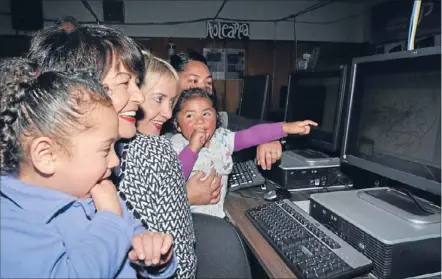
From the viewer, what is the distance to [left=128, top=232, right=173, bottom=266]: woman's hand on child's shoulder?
0.69m

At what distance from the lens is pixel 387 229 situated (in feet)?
2.67

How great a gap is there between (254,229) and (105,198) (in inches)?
19.1

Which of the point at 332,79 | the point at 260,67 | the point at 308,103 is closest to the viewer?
the point at 332,79

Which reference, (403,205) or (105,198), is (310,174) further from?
(105,198)

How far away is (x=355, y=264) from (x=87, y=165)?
0.60m

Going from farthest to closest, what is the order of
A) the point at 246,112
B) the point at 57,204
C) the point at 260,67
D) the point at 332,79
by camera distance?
the point at 260,67
the point at 246,112
the point at 332,79
the point at 57,204

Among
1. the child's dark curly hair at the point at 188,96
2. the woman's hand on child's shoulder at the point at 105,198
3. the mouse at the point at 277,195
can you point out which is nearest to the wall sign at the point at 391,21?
the child's dark curly hair at the point at 188,96

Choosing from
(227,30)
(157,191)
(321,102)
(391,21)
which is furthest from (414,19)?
(391,21)

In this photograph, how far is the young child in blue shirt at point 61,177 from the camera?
583mm

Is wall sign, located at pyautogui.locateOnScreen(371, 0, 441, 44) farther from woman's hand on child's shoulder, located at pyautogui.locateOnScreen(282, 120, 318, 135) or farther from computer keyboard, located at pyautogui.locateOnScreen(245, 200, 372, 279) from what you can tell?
computer keyboard, located at pyautogui.locateOnScreen(245, 200, 372, 279)

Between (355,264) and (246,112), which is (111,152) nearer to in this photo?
(355,264)

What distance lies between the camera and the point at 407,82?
0.99 metres

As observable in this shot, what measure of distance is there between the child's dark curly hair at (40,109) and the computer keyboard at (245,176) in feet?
2.81

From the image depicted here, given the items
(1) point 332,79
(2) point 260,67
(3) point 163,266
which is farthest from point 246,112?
(2) point 260,67
